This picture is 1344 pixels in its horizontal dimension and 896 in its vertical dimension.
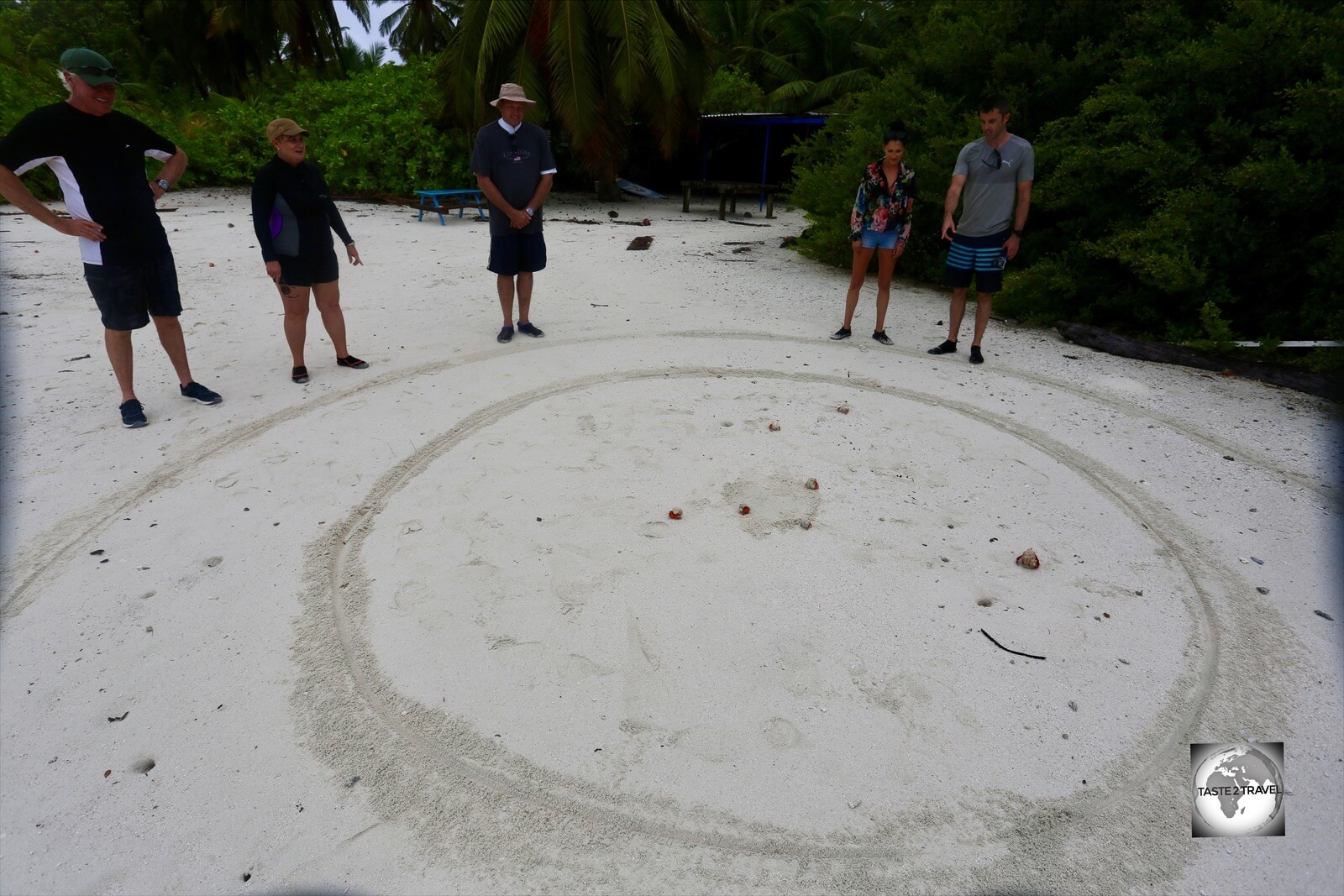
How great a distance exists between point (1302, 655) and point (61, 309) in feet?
29.3

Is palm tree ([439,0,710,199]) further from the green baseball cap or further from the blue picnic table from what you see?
the green baseball cap

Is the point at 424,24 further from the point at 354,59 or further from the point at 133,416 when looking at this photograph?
the point at 133,416

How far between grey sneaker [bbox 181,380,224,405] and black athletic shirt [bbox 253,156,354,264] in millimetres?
939

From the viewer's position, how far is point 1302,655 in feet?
8.85

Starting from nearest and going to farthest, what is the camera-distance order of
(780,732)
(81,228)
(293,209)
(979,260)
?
(780,732)
(81,228)
(293,209)
(979,260)

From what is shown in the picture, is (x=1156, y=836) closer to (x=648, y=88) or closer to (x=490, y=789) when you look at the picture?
(x=490, y=789)

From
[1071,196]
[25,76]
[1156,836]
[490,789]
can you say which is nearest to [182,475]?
[490,789]

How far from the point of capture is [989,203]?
5207 mm

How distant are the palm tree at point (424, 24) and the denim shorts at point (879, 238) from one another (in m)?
17.8

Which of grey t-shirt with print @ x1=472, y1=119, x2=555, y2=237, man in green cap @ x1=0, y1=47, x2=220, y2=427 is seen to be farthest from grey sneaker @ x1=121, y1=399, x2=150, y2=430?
grey t-shirt with print @ x1=472, y1=119, x2=555, y2=237

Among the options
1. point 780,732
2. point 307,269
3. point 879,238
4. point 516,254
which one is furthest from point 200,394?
point 879,238

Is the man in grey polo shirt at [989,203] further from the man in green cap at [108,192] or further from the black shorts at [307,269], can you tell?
the man in green cap at [108,192]

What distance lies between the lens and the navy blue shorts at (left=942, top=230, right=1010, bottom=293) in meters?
5.30

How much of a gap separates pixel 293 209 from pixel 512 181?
62.3 inches
